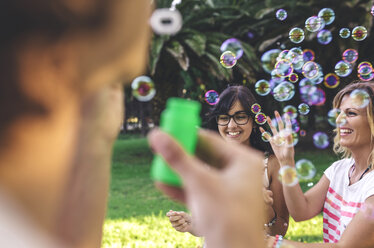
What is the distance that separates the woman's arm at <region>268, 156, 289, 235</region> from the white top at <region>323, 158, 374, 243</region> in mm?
290

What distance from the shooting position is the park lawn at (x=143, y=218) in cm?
457

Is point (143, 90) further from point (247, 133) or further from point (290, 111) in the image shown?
point (290, 111)

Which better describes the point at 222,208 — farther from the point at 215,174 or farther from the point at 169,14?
the point at 169,14

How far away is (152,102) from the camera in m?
11.5

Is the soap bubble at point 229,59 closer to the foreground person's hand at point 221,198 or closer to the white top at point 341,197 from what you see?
the white top at point 341,197

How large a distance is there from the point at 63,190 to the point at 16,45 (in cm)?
19

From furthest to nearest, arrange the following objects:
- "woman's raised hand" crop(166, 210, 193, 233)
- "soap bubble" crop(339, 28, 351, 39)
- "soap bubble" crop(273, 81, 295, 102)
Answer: "soap bubble" crop(339, 28, 351, 39) → "soap bubble" crop(273, 81, 295, 102) → "woman's raised hand" crop(166, 210, 193, 233)

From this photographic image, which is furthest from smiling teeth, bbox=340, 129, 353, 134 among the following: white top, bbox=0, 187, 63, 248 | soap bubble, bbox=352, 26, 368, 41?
white top, bbox=0, 187, 63, 248

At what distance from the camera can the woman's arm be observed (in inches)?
101

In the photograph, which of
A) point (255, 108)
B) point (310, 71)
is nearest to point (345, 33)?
point (310, 71)

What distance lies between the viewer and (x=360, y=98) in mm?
2268

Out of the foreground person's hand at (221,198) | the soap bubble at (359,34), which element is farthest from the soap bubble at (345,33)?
the foreground person's hand at (221,198)

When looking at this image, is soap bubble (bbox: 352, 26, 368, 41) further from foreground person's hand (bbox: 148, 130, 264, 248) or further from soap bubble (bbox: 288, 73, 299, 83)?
foreground person's hand (bbox: 148, 130, 264, 248)

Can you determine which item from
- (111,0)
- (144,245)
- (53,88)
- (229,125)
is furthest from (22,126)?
(144,245)
